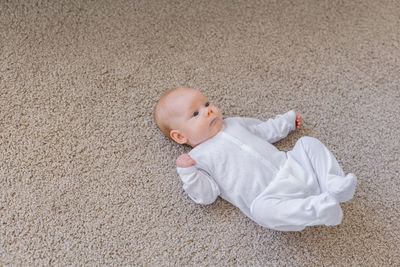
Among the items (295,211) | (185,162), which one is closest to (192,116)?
(185,162)

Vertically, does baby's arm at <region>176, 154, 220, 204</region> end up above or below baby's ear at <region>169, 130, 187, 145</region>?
below

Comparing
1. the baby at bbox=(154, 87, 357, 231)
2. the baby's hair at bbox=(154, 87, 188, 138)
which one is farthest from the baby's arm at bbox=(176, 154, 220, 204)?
the baby's hair at bbox=(154, 87, 188, 138)

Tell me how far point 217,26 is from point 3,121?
76 centimetres

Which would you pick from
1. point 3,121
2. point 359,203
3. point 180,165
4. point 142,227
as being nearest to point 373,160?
point 359,203

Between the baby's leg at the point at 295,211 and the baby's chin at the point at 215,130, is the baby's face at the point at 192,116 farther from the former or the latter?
the baby's leg at the point at 295,211

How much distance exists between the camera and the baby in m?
1.07

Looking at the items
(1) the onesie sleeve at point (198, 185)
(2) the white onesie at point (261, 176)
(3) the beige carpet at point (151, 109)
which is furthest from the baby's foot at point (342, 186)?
(1) the onesie sleeve at point (198, 185)

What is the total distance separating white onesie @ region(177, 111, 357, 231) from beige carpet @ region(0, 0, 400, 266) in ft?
0.26

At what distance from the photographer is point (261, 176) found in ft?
3.60

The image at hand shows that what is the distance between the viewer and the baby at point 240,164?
1.07m

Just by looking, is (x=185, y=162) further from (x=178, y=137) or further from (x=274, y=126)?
(x=274, y=126)

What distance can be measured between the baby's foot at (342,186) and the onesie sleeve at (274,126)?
9.1 inches

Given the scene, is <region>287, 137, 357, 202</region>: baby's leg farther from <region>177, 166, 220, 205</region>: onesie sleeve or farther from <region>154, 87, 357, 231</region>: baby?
<region>177, 166, 220, 205</region>: onesie sleeve

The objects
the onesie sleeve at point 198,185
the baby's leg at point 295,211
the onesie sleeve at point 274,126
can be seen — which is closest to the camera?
the baby's leg at point 295,211
